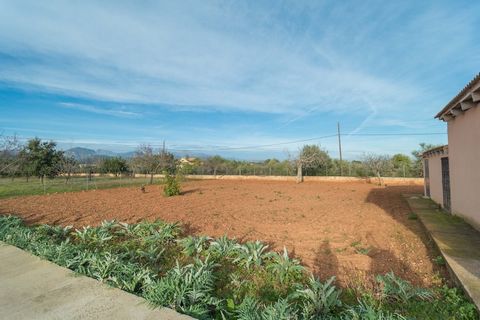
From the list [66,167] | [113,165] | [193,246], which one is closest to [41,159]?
[66,167]

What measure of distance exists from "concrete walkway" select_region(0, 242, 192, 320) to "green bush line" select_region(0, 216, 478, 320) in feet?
0.45

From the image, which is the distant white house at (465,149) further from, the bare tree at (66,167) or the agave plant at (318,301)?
the bare tree at (66,167)

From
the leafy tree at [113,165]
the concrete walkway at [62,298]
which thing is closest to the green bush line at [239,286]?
the concrete walkway at [62,298]

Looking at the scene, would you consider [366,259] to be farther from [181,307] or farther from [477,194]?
[181,307]

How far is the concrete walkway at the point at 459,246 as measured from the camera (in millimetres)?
3081

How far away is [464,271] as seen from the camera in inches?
132

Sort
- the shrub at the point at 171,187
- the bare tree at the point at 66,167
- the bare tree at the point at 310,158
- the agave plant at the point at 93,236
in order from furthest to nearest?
the bare tree at the point at 310,158, the bare tree at the point at 66,167, the shrub at the point at 171,187, the agave plant at the point at 93,236

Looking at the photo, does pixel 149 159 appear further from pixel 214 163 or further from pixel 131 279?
pixel 131 279

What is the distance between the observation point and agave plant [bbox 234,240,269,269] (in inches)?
160

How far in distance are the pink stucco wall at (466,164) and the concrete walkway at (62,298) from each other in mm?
5894

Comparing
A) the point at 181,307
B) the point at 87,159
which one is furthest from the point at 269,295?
the point at 87,159

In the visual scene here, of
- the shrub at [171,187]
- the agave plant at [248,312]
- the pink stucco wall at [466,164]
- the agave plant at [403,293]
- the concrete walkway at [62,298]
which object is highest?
the pink stucco wall at [466,164]

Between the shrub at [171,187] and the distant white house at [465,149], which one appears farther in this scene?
the shrub at [171,187]

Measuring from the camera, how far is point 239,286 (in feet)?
11.2
